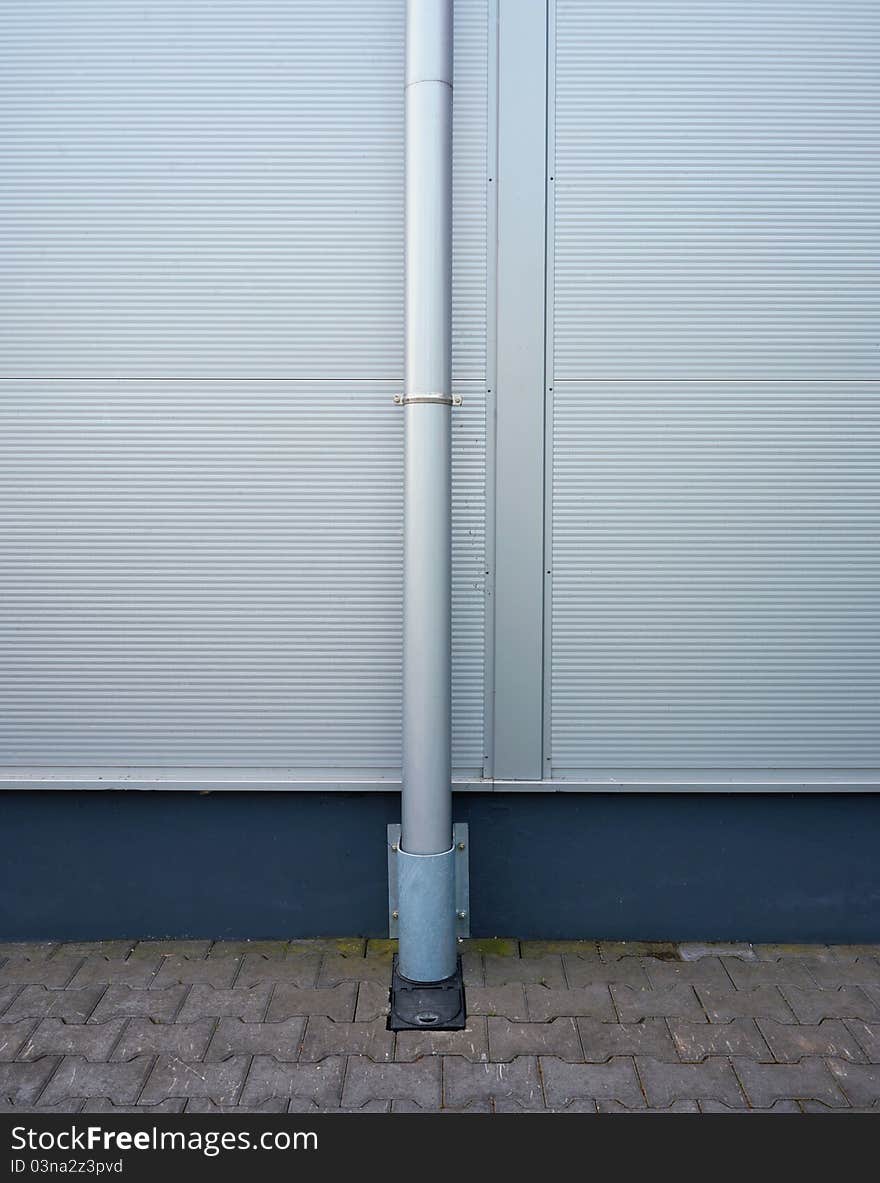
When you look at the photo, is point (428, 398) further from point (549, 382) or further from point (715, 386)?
point (715, 386)

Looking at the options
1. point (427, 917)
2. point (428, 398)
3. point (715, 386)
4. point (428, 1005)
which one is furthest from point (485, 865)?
point (715, 386)

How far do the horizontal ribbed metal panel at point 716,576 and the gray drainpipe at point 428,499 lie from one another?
50 centimetres

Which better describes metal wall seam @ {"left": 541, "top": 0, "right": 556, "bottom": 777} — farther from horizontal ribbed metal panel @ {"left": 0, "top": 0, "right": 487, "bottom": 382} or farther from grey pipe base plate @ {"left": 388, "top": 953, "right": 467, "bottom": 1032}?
grey pipe base plate @ {"left": 388, "top": 953, "right": 467, "bottom": 1032}

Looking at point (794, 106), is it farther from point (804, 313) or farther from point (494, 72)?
point (494, 72)

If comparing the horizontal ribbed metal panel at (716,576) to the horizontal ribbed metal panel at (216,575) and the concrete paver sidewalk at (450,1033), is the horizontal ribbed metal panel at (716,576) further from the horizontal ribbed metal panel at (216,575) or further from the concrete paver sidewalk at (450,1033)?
the concrete paver sidewalk at (450,1033)

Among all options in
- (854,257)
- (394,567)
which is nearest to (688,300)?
(854,257)

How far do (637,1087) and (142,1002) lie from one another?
5.04 feet

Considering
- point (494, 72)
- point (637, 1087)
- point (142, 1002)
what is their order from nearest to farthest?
point (637, 1087), point (142, 1002), point (494, 72)

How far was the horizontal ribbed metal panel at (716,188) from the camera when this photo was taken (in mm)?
3027

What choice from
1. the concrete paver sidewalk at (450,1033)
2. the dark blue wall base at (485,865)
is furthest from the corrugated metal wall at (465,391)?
the concrete paver sidewalk at (450,1033)

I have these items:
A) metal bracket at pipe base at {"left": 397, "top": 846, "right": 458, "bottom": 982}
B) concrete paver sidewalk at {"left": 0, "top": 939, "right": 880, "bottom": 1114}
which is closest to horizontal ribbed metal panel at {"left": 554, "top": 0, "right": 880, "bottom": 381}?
metal bracket at pipe base at {"left": 397, "top": 846, "right": 458, "bottom": 982}

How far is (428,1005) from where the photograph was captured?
2.77 metres

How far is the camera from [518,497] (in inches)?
122

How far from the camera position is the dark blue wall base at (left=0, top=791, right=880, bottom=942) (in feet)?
10.5
